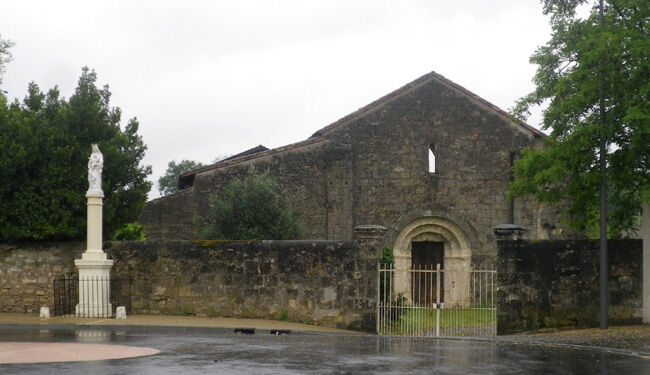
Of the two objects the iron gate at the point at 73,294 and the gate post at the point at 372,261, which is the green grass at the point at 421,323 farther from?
the iron gate at the point at 73,294

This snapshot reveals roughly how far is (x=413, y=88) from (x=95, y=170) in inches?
455

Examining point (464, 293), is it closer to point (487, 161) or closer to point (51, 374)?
point (487, 161)

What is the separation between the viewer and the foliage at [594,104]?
17688mm

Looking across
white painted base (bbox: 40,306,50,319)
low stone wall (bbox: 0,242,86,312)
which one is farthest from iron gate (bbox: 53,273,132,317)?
white painted base (bbox: 40,306,50,319)

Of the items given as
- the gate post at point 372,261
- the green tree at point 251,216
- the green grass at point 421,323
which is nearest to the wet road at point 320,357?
the gate post at point 372,261

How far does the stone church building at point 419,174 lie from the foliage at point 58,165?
4342 mm

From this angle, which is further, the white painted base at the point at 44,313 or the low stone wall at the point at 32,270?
the low stone wall at the point at 32,270

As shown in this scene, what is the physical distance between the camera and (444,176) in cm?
2938

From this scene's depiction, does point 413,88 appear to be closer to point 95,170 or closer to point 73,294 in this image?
point 95,170

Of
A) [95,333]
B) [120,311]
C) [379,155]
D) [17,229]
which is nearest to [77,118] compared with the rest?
[17,229]

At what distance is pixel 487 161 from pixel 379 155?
3.64 meters

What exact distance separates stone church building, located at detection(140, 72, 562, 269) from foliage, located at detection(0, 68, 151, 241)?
14.2 ft

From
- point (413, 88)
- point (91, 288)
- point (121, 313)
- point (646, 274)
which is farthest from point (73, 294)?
point (646, 274)

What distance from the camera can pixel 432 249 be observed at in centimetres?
2952
